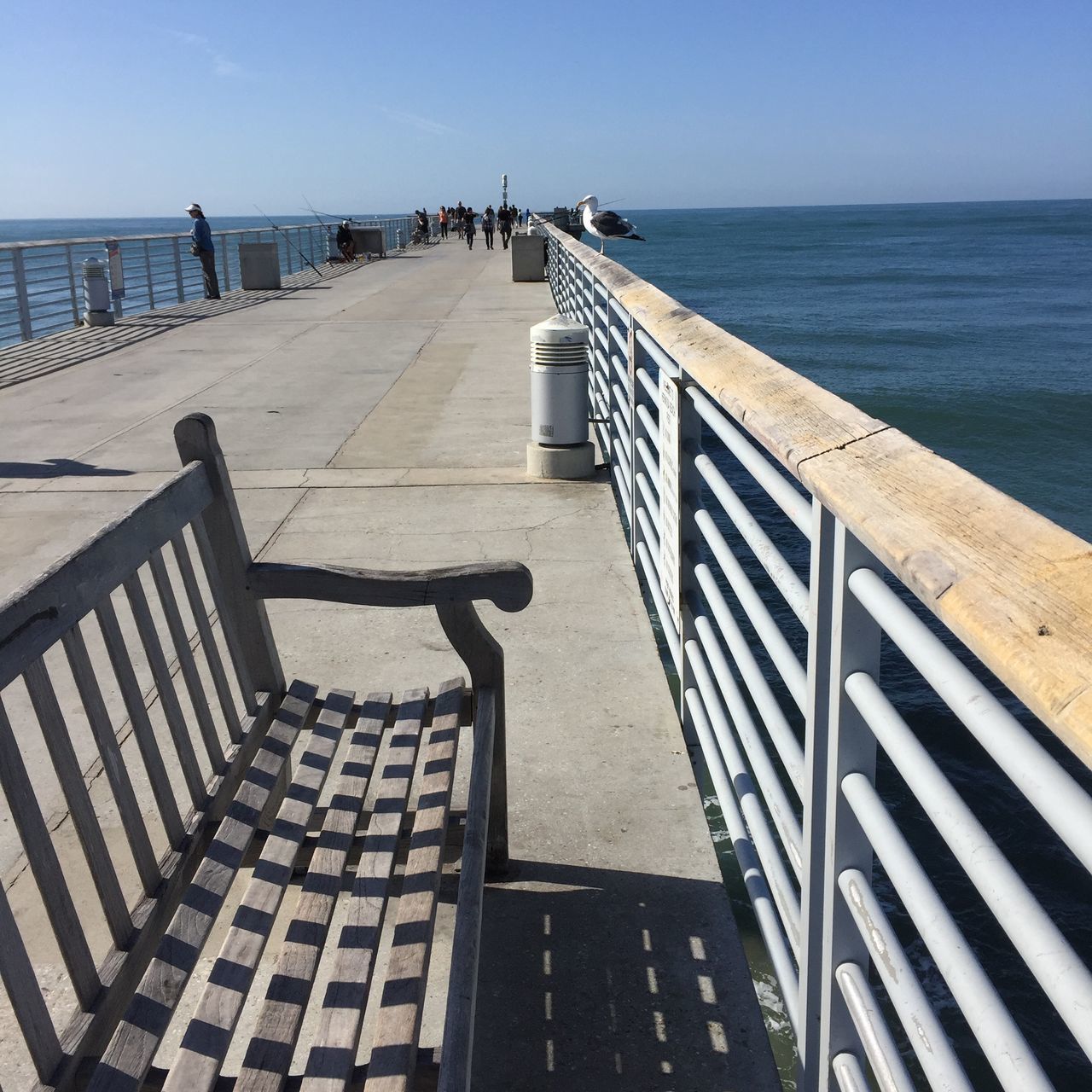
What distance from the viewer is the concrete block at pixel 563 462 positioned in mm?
6941

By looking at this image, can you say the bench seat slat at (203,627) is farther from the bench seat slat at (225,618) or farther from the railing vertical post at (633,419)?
the railing vertical post at (633,419)

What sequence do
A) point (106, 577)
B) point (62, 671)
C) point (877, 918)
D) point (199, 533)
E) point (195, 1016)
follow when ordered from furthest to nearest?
point (62, 671)
point (199, 533)
point (106, 577)
point (195, 1016)
point (877, 918)

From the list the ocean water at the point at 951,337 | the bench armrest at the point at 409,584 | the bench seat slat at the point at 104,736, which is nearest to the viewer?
the bench seat slat at the point at 104,736

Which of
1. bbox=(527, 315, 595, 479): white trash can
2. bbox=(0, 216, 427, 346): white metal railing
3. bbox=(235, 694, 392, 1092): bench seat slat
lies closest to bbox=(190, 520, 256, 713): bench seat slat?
bbox=(235, 694, 392, 1092): bench seat slat

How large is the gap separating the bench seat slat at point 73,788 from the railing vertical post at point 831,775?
3.81ft

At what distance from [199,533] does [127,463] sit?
210 inches

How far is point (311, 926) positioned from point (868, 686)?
112 centimetres

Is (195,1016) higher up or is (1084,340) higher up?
(195,1016)

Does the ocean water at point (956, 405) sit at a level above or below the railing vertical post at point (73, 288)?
below

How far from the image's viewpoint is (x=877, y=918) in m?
1.62

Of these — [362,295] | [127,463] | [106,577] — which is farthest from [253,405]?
[362,295]

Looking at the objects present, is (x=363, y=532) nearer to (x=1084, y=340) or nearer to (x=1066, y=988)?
(x=1066, y=988)

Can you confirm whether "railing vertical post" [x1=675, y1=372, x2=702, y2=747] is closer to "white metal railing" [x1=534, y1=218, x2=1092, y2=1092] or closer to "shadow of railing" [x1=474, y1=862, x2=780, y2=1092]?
"white metal railing" [x1=534, y1=218, x2=1092, y2=1092]

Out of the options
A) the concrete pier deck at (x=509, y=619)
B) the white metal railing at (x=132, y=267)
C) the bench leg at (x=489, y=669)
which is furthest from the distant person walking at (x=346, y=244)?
the bench leg at (x=489, y=669)
